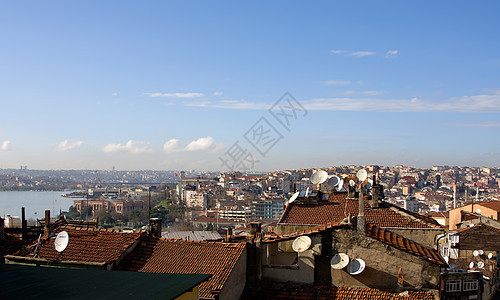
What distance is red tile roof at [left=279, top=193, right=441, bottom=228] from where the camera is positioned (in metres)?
12.2

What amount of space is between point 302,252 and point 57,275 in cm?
442

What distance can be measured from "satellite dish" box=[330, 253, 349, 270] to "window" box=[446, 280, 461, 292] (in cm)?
366

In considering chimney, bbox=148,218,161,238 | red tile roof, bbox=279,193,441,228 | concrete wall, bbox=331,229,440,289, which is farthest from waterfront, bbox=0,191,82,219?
concrete wall, bbox=331,229,440,289

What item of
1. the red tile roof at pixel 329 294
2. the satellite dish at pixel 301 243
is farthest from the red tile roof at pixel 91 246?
the satellite dish at pixel 301 243

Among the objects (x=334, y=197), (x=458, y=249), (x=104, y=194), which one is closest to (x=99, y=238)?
(x=334, y=197)

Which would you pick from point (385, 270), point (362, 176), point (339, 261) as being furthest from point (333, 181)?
point (339, 261)

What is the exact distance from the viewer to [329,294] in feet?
25.1

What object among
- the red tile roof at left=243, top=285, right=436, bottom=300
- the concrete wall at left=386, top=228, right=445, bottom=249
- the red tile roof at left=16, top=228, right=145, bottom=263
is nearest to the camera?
the red tile roof at left=243, top=285, right=436, bottom=300

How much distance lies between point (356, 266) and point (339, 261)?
0.96ft

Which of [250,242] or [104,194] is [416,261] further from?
[104,194]

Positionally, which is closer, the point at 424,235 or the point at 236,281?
the point at 236,281

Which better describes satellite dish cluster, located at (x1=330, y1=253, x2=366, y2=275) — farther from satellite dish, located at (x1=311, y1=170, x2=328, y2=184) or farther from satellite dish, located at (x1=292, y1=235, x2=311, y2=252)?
satellite dish, located at (x1=311, y1=170, x2=328, y2=184)

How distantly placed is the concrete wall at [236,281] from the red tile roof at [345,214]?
15.5 feet

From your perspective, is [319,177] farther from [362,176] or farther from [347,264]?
[347,264]
